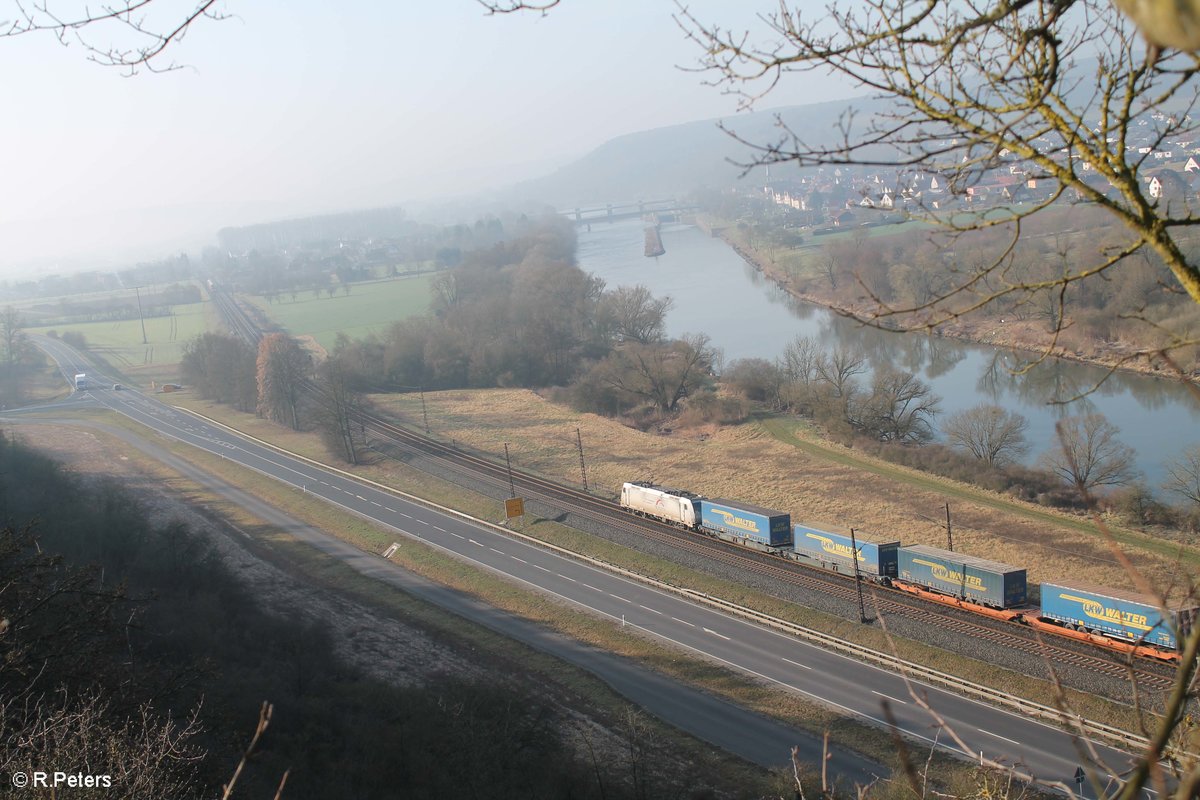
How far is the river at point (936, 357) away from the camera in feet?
79.6

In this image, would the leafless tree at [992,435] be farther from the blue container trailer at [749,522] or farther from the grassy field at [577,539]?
the grassy field at [577,539]

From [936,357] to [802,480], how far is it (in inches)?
537

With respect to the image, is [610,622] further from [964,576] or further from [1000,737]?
[1000,737]

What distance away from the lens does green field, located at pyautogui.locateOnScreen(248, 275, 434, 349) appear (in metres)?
52.9

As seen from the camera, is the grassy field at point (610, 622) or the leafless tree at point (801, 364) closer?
the grassy field at point (610, 622)

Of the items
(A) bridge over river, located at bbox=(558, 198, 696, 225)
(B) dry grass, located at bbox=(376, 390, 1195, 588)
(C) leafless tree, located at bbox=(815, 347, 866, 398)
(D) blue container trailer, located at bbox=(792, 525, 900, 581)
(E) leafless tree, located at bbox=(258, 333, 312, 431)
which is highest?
(A) bridge over river, located at bbox=(558, 198, 696, 225)

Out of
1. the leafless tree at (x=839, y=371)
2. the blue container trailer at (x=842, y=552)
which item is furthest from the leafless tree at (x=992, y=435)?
the blue container trailer at (x=842, y=552)

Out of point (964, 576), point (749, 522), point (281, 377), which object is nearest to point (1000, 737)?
point (964, 576)

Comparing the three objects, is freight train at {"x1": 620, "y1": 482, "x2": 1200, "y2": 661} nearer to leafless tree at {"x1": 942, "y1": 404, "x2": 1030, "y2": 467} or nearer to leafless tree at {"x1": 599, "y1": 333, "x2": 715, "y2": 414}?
leafless tree at {"x1": 942, "y1": 404, "x2": 1030, "y2": 467}

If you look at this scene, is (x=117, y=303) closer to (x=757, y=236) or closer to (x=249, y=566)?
(x=757, y=236)

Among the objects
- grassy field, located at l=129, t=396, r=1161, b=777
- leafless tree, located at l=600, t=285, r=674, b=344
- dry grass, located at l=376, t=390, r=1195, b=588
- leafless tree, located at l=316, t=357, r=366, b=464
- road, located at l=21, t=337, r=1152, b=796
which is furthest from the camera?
leafless tree, located at l=600, t=285, r=674, b=344

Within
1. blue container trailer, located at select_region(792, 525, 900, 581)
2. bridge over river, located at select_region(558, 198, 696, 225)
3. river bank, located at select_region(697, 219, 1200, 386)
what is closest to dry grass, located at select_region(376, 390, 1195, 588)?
blue container trailer, located at select_region(792, 525, 900, 581)

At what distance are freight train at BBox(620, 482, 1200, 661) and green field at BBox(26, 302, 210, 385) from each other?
3469 centimetres

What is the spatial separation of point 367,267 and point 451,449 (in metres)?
62.7
